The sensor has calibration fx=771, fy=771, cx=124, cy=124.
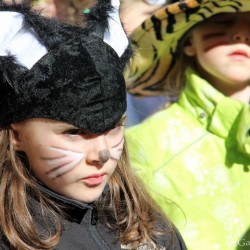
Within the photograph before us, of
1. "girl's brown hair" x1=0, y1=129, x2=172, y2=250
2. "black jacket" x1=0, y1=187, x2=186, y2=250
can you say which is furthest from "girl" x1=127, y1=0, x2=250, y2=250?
"black jacket" x1=0, y1=187, x2=186, y2=250

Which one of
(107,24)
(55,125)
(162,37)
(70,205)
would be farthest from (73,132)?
(162,37)

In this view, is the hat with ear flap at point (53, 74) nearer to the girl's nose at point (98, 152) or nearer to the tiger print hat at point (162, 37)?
the girl's nose at point (98, 152)

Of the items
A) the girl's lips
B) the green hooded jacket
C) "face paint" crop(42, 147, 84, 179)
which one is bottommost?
the green hooded jacket

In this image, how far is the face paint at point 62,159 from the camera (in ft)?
5.70

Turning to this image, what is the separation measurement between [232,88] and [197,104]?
13 cm

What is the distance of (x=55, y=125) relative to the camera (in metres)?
1.72

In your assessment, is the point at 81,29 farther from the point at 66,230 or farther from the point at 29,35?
the point at 66,230

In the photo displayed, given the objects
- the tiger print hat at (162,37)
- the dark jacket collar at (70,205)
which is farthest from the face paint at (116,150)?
the tiger print hat at (162,37)

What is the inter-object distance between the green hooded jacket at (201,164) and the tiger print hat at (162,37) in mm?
188

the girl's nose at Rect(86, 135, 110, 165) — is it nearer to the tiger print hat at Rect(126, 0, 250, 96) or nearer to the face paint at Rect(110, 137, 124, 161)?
the face paint at Rect(110, 137, 124, 161)

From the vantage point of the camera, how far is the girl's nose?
1.73m

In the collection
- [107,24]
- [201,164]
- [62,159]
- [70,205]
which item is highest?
[107,24]

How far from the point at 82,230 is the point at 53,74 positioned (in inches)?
15.2

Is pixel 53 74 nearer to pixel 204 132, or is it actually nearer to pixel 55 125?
pixel 55 125
